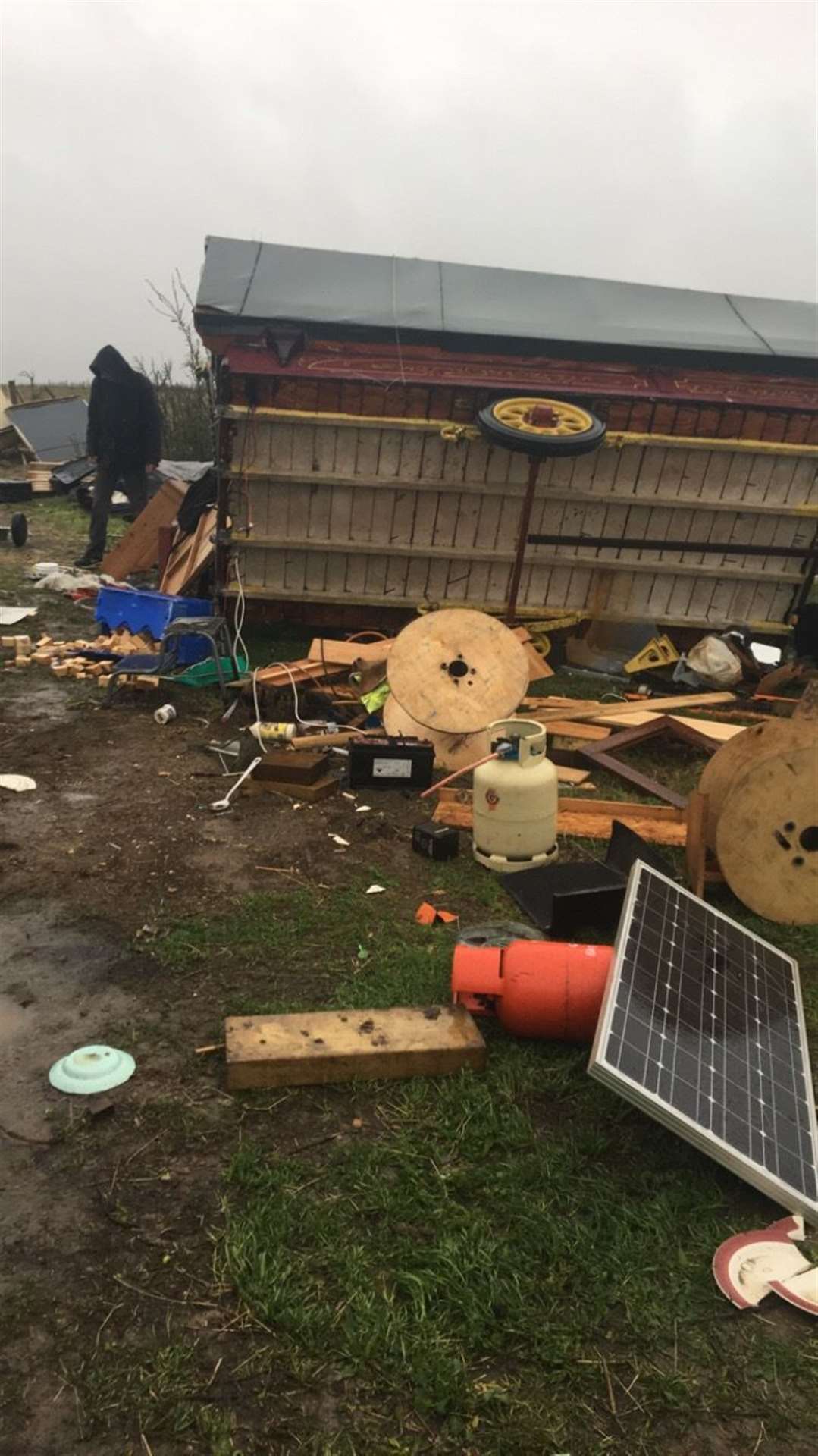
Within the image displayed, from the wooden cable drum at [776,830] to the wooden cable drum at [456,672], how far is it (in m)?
1.97

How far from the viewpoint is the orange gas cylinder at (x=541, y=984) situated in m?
3.52

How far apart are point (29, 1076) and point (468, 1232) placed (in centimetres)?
176

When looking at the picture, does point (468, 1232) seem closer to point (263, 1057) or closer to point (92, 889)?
point (263, 1057)

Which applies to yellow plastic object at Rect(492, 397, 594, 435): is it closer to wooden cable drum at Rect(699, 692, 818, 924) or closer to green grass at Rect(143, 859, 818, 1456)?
wooden cable drum at Rect(699, 692, 818, 924)

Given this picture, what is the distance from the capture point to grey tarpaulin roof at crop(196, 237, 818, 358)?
8.79 meters

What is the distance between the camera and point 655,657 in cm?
939

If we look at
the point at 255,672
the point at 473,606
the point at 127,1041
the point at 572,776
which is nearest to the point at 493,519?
the point at 473,606

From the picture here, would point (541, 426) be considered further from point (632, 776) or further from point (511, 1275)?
point (511, 1275)

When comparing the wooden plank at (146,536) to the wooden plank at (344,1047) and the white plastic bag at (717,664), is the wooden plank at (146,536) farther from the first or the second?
the wooden plank at (344,1047)

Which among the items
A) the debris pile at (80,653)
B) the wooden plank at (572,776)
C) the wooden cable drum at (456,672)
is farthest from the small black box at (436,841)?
the debris pile at (80,653)

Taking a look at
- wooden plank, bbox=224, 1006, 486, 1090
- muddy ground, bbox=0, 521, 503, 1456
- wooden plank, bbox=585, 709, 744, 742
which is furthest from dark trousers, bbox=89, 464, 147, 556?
wooden plank, bbox=224, 1006, 486, 1090

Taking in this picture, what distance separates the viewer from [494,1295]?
8.27 ft

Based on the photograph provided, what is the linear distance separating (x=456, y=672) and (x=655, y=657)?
12.7 feet

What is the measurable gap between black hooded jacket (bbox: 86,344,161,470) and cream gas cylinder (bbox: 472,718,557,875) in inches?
332
